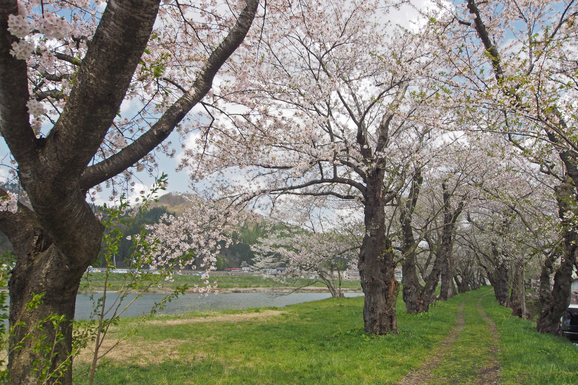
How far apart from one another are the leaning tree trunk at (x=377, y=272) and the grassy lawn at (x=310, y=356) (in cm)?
49

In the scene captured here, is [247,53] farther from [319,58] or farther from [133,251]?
[133,251]

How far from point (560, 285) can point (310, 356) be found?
23.2 ft

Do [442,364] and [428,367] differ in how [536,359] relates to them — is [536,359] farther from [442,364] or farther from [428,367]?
[428,367]

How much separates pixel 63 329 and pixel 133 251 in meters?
0.97

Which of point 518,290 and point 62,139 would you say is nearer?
point 62,139

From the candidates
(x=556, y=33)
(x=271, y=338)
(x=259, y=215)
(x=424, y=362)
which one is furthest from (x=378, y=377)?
(x=556, y=33)

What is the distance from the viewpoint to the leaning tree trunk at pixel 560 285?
26.5 ft

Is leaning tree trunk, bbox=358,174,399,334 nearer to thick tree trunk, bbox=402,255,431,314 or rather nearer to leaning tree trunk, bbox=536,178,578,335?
leaning tree trunk, bbox=536,178,578,335

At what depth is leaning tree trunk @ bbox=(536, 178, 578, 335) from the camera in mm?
8070

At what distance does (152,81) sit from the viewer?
4.46 metres

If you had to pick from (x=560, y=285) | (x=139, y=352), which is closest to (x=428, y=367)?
(x=560, y=285)

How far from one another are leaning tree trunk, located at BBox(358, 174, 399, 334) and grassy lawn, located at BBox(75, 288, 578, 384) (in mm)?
486

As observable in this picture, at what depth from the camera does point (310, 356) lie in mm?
7262

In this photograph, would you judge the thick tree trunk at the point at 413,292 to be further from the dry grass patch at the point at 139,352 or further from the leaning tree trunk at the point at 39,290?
the leaning tree trunk at the point at 39,290
